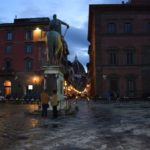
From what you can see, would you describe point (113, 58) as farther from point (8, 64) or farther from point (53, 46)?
point (53, 46)

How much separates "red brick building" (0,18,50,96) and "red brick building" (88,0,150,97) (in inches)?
625

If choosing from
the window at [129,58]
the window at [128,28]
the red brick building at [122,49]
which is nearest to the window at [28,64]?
the red brick building at [122,49]

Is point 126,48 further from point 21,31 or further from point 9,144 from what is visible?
point 9,144

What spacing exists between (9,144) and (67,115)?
11.7 m

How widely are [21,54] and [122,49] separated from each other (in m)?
22.8

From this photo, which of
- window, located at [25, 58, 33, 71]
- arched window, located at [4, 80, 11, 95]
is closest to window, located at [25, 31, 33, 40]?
window, located at [25, 58, 33, 71]

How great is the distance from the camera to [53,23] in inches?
1003

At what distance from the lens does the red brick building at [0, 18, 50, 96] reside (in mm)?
72438

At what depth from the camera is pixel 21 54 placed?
7381 centimetres

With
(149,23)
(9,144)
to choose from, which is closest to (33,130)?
(9,144)

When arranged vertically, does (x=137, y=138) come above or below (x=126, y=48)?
below

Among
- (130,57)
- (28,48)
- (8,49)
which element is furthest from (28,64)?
(130,57)

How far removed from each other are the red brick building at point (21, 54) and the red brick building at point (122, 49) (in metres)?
15.9

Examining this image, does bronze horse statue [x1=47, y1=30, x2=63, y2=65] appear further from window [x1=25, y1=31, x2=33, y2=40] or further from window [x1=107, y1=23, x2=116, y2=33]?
window [x1=25, y1=31, x2=33, y2=40]
